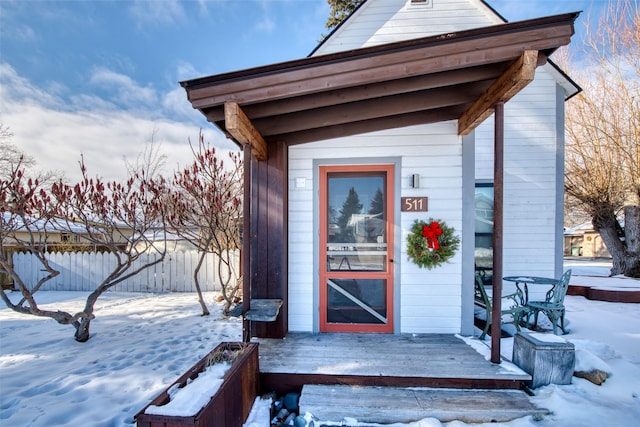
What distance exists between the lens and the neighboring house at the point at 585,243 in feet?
66.1

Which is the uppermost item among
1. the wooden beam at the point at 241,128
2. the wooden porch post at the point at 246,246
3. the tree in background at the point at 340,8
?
the tree in background at the point at 340,8

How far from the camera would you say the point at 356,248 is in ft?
11.2

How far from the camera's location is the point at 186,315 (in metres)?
4.61

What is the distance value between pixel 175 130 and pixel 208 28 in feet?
10.5

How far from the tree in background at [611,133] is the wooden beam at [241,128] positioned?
382 inches

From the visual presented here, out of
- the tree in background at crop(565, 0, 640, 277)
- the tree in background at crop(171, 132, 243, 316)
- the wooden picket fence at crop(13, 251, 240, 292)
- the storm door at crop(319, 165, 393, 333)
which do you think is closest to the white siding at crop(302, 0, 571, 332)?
the storm door at crop(319, 165, 393, 333)

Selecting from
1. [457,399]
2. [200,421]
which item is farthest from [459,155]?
[200,421]

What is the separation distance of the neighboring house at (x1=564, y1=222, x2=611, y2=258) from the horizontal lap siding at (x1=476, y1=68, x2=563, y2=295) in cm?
2233

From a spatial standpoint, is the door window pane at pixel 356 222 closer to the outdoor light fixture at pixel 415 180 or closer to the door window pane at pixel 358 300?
the door window pane at pixel 358 300

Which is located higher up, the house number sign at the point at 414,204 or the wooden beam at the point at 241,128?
the wooden beam at the point at 241,128

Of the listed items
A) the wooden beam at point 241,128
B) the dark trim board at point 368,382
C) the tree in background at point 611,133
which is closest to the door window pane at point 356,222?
the wooden beam at point 241,128

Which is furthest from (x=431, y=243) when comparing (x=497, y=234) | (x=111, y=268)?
(x=111, y=268)

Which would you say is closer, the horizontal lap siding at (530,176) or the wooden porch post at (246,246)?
the wooden porch post at (246,246)

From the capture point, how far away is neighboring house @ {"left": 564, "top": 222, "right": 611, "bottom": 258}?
2014cm
